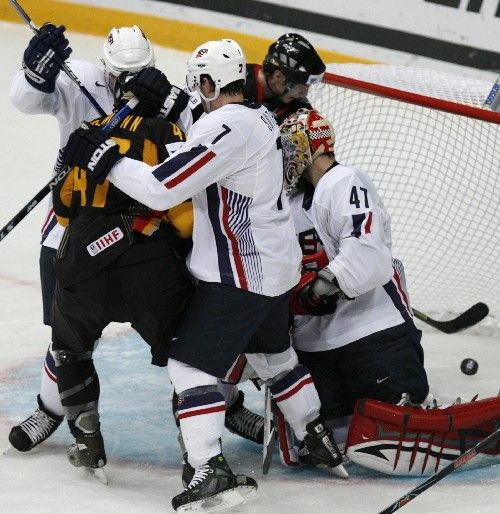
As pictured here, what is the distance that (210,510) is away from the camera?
2.79 meters

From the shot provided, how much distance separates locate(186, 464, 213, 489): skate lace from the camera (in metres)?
2.79

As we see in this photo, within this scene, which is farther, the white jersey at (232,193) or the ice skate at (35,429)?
the ice skate at (35,429)

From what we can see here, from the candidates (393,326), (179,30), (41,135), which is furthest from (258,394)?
(179,30)

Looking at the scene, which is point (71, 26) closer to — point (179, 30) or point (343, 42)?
point (179, 30)

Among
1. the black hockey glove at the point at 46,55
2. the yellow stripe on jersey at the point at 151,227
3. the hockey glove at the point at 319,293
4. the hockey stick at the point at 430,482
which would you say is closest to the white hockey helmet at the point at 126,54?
the black hockey glove at the point at 46,55

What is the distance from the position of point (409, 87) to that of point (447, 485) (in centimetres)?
183

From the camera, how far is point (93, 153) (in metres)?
2.78

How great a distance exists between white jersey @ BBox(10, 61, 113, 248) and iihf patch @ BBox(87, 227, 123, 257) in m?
0.55

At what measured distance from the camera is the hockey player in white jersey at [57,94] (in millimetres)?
3164

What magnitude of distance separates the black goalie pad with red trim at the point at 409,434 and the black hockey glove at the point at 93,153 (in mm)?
877

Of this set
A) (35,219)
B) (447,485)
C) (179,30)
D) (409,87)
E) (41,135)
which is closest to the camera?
(447,485)

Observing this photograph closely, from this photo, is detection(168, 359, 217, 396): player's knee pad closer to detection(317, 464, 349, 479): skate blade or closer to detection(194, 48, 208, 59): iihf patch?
detection(317, 464, 349, 479): skate blade

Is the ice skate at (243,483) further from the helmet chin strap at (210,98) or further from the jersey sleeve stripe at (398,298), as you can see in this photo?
the helmet chin strap at (210,98)

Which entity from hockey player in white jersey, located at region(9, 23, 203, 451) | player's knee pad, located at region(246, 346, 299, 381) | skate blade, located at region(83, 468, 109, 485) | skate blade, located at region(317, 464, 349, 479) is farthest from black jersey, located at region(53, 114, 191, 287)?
skate blade, located at region(317, 464, 349, 479)
